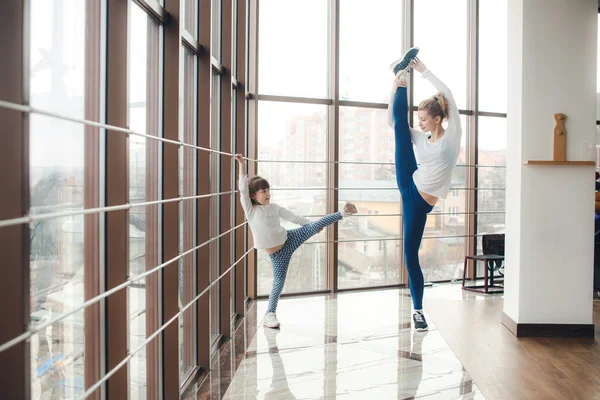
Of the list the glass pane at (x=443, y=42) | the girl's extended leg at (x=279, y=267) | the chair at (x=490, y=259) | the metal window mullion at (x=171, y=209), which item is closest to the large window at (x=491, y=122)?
the glass pane at (x=443, y=42)

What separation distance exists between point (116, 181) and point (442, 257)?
4.26 meters

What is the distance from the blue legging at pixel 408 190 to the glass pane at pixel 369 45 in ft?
5.29

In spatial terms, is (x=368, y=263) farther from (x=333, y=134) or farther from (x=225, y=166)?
(x=225, y=166)

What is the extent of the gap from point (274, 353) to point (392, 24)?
3472mm

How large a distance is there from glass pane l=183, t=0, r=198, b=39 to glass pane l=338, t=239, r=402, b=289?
2.58 m

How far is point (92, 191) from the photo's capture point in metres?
1.42

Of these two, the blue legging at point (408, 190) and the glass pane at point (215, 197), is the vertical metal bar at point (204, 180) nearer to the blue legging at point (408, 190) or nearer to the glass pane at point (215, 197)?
the glass pane at point (215, 197)

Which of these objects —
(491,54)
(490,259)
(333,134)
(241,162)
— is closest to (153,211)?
(241,162)

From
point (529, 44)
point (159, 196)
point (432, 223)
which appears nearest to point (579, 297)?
point (529, 44)

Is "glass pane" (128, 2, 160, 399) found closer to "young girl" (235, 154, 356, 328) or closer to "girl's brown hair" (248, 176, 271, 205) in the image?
"young girl" (235, 154, 356, 328)

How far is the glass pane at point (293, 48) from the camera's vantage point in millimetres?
4223

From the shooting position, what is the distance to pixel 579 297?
10.1 ft

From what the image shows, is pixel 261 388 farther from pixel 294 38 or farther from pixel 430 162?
pixel 294 38

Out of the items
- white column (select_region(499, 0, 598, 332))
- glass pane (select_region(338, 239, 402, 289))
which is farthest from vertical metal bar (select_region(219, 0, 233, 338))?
white column (select_region(499, 0, 598, 332))
